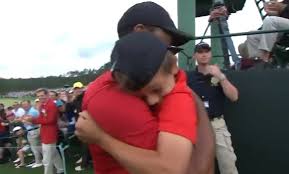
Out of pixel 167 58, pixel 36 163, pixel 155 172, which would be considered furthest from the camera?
pixel 36 163

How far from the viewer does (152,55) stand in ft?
5.17

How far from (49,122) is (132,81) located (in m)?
9.59

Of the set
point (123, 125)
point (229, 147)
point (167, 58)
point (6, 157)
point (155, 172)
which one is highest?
point (167, 58)

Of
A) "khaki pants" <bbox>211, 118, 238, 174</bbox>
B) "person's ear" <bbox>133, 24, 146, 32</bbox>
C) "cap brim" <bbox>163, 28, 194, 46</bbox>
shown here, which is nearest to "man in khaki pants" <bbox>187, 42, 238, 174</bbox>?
"khaki pants" <bbox>211, 118, 238, 174</bbox>

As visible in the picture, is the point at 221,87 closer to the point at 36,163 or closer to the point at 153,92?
the point at 153,92

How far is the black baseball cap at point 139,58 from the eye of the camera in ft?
5.13

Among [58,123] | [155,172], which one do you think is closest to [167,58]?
[155,172]

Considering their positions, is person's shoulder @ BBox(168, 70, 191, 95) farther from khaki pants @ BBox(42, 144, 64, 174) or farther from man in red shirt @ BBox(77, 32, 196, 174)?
khaki pants @ BBox(42, 144, 64, 174)

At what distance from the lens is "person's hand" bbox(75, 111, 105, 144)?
1.63 m

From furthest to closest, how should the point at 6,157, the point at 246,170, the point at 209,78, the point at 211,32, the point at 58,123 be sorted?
the point at 6,157, the point at 58,123, the point at 211,32, the point at 246,170, the point at 209,78

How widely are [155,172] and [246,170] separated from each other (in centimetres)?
501

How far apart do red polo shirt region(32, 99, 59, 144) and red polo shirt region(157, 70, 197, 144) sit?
9398 mm

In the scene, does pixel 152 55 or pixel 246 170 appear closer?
pixel 152 55

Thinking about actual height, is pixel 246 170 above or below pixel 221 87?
below
